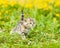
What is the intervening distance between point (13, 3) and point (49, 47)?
3661 millimetres

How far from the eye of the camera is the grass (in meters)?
7.07

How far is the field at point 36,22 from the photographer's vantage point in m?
7.14

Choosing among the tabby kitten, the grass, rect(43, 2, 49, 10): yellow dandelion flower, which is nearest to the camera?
the grass

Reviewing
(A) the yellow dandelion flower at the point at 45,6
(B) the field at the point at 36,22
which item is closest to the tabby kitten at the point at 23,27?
(B) the field at the point at 36,22

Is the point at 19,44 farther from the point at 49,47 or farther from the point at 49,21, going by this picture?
the point at 49,21

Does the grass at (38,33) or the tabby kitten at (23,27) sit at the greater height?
the tabby kitten at (23,27)

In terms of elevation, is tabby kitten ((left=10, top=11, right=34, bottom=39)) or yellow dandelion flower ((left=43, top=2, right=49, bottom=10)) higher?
yellow dandelion flower ((left=43, top=2, right=49, bottom=10))

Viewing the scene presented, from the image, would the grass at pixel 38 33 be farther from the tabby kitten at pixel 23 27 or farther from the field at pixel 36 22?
the tabby kitten at pixel 23 27

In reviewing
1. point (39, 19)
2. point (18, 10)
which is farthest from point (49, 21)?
point (18, 10)

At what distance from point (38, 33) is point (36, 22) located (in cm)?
92

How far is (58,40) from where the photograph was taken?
7.68m

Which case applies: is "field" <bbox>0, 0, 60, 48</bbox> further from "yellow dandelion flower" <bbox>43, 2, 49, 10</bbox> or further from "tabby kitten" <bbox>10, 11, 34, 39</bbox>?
"tabby kitten" <bbox>10, 11, 34, 39</bbox>

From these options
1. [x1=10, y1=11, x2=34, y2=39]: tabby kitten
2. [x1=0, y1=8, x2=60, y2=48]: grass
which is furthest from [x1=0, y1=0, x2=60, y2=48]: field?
[x1=10, y1=11, x2=34, y2=39]: tabby kitten

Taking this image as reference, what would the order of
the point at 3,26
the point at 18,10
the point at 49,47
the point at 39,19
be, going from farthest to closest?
the point at 18,10
the point at 39,19
the point at 3,26
the point at 49,47
